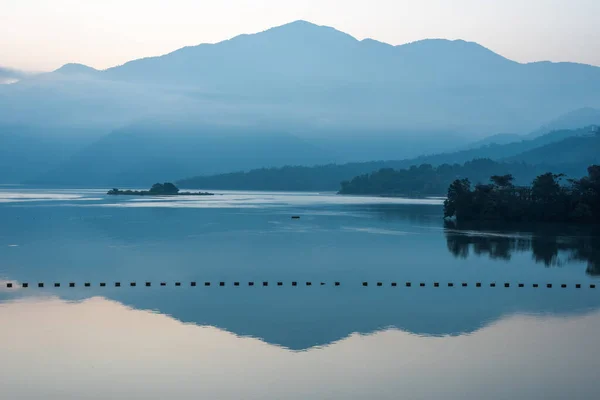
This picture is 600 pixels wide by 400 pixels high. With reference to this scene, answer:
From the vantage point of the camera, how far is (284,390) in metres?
19.8

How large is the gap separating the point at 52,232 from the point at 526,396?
60.3 meters

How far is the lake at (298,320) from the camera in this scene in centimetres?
2042

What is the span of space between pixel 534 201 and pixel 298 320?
6393cm

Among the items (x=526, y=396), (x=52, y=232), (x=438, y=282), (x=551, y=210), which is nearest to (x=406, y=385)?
(x=526, y=396)

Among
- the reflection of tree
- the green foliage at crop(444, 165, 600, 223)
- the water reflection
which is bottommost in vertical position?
the water reflection

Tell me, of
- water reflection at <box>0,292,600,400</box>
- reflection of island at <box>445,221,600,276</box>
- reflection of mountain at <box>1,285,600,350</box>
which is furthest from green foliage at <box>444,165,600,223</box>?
water reflection at <box>0,292,600,400</box>

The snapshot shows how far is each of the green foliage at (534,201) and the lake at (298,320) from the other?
76.9 ft

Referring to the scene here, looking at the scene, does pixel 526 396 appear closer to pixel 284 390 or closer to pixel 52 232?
pixel 284 390

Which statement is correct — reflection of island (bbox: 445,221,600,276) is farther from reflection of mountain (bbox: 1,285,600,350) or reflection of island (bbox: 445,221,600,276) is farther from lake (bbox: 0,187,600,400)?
reflection of mountain (bbox: 1,285,600,350)

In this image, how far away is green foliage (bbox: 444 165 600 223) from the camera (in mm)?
79062

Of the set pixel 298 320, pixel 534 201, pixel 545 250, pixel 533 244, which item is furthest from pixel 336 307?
pixel 534 201

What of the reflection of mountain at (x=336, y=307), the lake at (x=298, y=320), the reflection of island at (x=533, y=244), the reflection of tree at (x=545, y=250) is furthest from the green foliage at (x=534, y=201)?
the reflection of mountain at (x=336, y=307)

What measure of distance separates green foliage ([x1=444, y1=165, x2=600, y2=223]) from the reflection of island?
6558 mm

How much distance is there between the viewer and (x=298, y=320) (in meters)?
28.9
